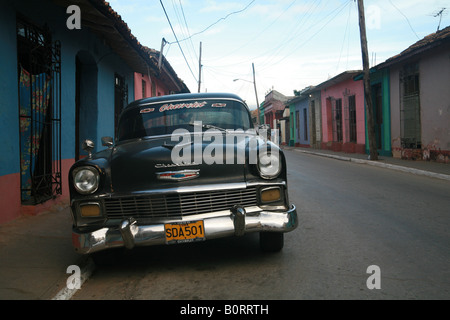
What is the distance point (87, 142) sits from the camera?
4105mm

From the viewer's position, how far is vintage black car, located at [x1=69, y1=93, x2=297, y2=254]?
10.7 ft

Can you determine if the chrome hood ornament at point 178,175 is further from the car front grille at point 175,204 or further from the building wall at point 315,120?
the building wall at point 315,120

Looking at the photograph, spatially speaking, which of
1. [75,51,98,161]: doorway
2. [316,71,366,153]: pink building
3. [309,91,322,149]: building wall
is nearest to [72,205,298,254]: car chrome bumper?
[75,51,98,161]: doorway

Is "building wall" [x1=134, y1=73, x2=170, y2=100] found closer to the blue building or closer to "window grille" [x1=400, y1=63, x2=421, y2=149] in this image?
the blue building

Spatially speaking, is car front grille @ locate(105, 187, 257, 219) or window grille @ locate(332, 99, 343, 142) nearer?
car front grille @ locate(105, 187, 257, 219)

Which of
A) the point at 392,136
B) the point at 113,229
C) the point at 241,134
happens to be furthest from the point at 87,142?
the point at 392,136

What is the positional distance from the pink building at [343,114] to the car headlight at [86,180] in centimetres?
1772

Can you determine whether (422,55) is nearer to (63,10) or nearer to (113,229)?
(63,10)

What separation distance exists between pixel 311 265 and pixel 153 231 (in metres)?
1.37

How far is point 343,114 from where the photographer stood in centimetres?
2298

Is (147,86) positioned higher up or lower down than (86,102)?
higher up

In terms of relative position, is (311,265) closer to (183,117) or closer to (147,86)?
(183,117)

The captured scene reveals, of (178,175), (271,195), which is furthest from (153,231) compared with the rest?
(271,195)

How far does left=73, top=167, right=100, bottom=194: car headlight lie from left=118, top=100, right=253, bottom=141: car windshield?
3.94 ft
